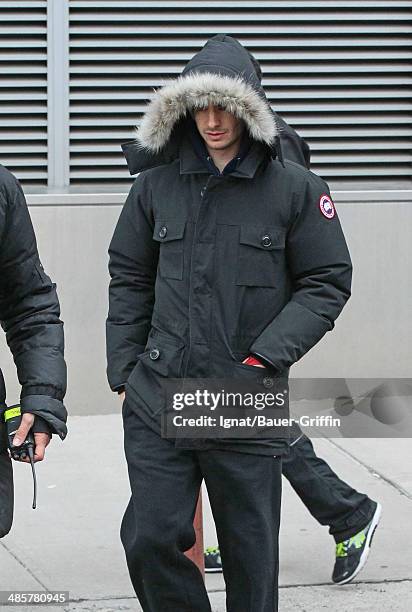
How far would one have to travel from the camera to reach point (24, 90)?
665 cm

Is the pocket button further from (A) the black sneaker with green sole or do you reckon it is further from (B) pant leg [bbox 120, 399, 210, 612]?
(A) the black sneaker with green sole

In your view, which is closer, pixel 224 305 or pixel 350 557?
pixel 224 305

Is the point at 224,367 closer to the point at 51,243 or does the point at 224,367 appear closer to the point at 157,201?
the point at 157,201

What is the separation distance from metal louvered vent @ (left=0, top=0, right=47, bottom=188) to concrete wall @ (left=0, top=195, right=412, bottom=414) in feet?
0.90

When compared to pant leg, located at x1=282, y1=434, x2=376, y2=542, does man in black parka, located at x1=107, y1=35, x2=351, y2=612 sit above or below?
above

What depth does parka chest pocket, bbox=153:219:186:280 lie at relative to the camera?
145 inches

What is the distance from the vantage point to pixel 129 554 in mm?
3686

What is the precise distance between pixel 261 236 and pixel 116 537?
6.13 ft

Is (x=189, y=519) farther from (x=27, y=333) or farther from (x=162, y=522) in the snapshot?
(x=27, y=333)

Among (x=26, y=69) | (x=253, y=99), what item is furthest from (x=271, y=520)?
(x=26, y=69)

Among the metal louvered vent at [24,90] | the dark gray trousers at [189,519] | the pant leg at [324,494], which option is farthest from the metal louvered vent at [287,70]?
the dark gray trousers at [189,519]

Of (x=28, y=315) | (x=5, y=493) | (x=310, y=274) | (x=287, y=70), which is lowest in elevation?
(x=5, y=493)

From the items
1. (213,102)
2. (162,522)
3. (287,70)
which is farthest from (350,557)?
(287,70)

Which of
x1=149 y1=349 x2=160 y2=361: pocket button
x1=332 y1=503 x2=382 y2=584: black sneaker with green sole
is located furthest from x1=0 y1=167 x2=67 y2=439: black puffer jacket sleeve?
x1=332 y1=503 x2=382 y2=584: black sneaker with green sole
